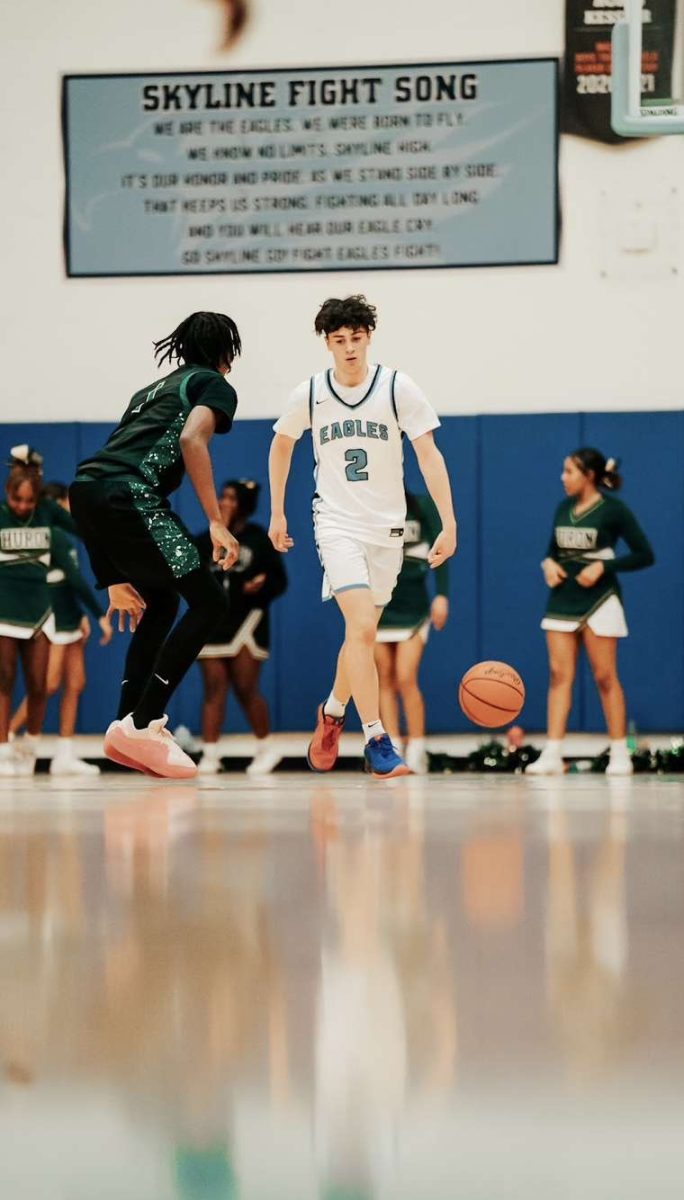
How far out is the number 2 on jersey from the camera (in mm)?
5953

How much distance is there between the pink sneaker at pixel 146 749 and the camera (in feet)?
17.3

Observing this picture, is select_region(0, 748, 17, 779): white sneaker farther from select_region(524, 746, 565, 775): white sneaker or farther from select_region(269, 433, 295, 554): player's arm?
select_region(269, 433, 295, 554): player's arm

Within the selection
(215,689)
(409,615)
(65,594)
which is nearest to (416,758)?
(409,615)

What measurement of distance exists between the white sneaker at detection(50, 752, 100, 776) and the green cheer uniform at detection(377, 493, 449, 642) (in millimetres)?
2305

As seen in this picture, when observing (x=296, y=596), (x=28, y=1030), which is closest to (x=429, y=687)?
(x=296, y=596)

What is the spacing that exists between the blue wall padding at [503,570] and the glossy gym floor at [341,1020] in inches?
257

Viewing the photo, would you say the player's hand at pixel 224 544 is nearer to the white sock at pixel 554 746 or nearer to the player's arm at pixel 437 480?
the player's arm at pixel 437 480

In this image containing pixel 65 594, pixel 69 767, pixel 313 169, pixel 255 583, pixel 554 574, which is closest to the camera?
pixel 554 574

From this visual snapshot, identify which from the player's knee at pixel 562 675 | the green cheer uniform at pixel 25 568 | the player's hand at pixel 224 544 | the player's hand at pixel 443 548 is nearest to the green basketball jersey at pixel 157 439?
the player's hand at pixel 224 544

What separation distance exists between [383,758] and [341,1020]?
3.62 m

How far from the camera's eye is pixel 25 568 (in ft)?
30.2

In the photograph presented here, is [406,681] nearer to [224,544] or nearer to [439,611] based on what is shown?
[439,611]

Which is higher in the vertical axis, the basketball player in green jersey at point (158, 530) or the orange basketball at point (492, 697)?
the basketball player in green jersey at point (158, 530)

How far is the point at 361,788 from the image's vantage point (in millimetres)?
6430
